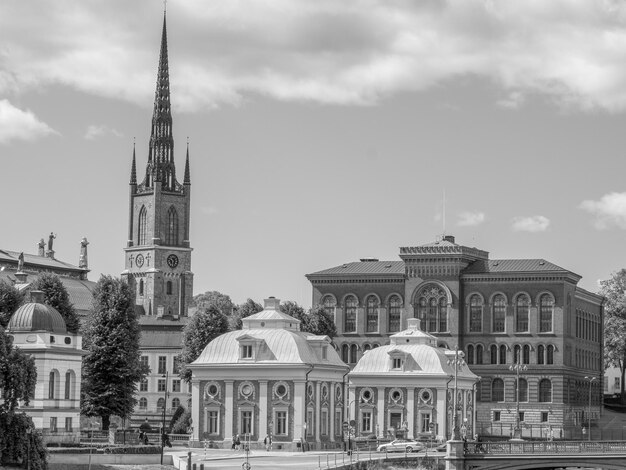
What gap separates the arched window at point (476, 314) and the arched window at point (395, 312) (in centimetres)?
819

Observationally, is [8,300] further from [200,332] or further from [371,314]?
[371,314]

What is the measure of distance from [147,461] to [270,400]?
2666 centimetres

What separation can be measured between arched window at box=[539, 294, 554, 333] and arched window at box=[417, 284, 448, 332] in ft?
33.6

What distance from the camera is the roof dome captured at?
111438 millimetres

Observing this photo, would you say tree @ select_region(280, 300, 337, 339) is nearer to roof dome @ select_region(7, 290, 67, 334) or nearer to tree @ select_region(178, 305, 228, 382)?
tree @ select_region(178, 305, 228, 382)

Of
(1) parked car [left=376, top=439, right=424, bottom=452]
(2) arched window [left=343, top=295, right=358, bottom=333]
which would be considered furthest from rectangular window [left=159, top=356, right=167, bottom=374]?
(1) parked car [left=376, top=439, right=424, bottom=452]

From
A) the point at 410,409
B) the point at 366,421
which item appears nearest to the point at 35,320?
the point at 366,421

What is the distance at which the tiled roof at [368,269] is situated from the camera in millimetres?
175762

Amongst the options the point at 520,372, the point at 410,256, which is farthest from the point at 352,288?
the point at 520,372

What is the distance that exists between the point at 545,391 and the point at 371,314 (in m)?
21.3

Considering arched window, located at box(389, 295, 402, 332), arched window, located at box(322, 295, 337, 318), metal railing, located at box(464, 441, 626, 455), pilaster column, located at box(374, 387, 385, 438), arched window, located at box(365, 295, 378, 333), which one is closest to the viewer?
metal railing, located at box(464, 441, 626, 455)

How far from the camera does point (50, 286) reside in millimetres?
136500

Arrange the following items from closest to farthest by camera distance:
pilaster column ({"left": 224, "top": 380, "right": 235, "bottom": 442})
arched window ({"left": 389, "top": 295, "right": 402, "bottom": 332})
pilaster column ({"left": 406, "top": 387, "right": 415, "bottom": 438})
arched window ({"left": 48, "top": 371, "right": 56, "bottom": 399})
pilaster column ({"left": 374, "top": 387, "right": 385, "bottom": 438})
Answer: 1. arched window ({"left": 48, "top": 371, "right": 56, "bottom": 399})
2. pilaster column ({"left": 224, "top": 380, "right": 235, "bottom": 442})
3. pilaster column ({"left": 406, "top": 387, "right": 415, "bottom": 438})
4. pilaster column ({"left": 374, "top": 387, "right": 385, "bottom": 438})
5. arched window ({"left": 389, "top": 295, "right": 402, "bottom": 332})

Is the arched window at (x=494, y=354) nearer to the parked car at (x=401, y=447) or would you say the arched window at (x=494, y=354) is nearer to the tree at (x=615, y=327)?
the tree at (x=615, y=327)
